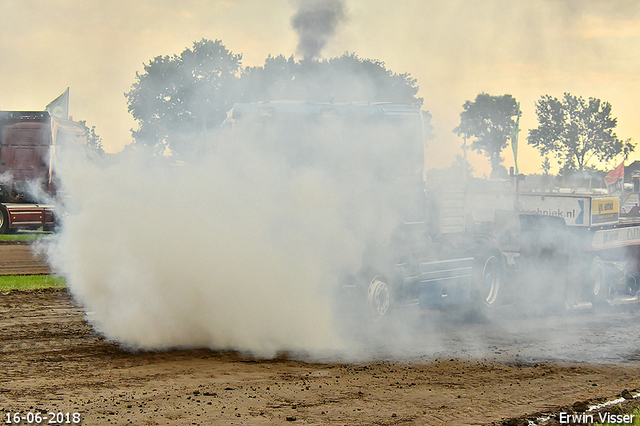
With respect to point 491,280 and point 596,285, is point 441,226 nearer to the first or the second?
point 491,280

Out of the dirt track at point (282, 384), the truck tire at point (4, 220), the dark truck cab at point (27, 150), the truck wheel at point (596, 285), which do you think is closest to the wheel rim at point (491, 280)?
the truck wheel at point (596, 285)

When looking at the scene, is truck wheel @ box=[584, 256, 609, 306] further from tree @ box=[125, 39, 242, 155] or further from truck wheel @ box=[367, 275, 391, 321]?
tree @ box=[125, 39, 242, 155]

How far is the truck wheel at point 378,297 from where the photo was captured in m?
10.4

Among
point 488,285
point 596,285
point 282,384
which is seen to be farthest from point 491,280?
point 282,384

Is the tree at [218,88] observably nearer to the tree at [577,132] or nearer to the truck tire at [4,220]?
the truck tire at [4,220]

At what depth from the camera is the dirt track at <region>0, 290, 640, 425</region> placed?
6.59 metres

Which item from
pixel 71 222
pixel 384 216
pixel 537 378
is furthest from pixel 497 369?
pixel 71 222

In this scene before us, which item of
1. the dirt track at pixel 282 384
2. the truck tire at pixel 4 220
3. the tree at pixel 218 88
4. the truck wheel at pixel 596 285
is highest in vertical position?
the tree at pixel 218 88

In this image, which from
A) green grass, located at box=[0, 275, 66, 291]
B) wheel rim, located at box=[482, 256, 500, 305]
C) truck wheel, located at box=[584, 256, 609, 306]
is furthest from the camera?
truck wheel, located at box=[584, 256, 609, 306]

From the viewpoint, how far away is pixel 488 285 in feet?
44.5

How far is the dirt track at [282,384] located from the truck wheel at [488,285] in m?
2.85

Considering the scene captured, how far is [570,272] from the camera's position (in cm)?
1431

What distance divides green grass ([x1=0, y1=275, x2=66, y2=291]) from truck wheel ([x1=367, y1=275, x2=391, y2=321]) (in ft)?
24.4

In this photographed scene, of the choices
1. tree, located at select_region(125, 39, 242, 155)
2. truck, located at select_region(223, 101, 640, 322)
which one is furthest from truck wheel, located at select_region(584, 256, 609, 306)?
tree, located at select_region(125, 39, 242, 155)
